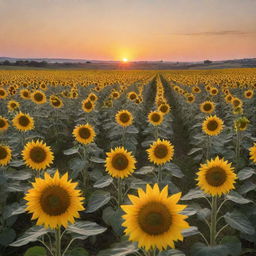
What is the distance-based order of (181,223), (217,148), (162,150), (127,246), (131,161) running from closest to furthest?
(181,223)
(127,246)
(131,161)
(162,150)
(217,148)

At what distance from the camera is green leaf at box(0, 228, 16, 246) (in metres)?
4.17

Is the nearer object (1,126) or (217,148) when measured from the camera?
(1,126)

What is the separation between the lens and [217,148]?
7.77 m

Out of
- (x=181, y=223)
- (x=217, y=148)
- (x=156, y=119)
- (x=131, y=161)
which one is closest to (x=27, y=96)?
(x=156, y=119)

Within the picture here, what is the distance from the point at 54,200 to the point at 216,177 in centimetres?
191

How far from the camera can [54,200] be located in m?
2.84

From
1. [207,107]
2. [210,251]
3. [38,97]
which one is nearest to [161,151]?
[210,251]

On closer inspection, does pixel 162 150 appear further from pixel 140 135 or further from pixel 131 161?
pixel 140 135

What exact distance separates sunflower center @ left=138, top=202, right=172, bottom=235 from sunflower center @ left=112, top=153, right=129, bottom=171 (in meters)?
2.17

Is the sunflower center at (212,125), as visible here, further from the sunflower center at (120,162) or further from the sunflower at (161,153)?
the sunflower center at (120,162)

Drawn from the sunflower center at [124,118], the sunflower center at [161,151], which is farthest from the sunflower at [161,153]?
the sunflower center at [124,118]

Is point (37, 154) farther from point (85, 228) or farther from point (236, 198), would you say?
point (236, 198)

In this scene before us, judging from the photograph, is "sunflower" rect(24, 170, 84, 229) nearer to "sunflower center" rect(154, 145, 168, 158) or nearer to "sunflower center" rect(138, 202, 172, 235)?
"sunflower center" rect(138, 202, 172, 235)

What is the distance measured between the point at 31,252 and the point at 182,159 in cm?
638
